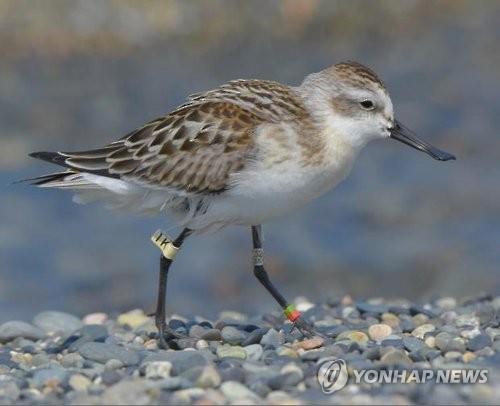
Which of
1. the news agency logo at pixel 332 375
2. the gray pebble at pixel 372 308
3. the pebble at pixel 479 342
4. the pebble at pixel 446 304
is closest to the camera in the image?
the news agency logo at pixel 332 375

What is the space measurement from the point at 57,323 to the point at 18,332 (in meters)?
0.78

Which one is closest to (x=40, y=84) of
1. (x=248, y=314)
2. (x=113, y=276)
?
(x=113, y=276)

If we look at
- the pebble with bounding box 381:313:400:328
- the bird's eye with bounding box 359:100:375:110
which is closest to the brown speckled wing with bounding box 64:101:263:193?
the bird's eye with bounding box 359:100:375:110

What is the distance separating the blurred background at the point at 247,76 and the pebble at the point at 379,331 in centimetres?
433

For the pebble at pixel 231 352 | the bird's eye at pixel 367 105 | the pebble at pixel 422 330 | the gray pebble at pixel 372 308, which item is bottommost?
the pebble at pixel 231 352

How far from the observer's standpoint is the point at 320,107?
9.37 meters

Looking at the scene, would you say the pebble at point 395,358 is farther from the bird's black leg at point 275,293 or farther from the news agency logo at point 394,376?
the bird's black leg at point 275,293

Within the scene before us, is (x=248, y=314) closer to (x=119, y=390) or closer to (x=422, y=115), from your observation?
(x=119, y=390)

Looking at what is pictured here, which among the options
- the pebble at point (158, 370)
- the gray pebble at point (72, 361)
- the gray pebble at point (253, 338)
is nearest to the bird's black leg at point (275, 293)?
the gray pebble at point (253, 338)

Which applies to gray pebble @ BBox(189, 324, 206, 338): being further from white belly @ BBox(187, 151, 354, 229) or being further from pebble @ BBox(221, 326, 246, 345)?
white belly @ BBox(187, 151, 354, 229)

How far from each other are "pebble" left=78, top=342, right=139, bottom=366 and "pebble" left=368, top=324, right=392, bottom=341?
5.64ft

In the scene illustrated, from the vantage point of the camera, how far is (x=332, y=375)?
802 centimetres

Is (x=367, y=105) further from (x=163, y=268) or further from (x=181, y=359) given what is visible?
(x=181, y=359)

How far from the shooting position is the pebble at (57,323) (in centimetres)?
1133
